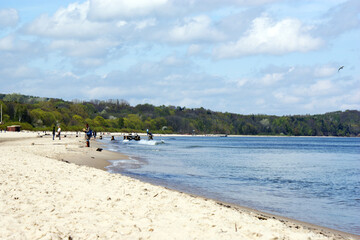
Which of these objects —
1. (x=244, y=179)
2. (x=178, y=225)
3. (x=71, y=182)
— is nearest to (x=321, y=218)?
(x=178, y=225)

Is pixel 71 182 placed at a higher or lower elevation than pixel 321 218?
higher

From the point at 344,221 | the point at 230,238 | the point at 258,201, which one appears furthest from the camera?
the point at 258,201

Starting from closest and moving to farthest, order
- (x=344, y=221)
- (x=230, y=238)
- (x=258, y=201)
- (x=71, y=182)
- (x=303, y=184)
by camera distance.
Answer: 1. (x=230, y=238)
2. (x=344, y=221)
3. (x=71, y=182)
4. (x=258, y=201)
5. (x=303, y=184)

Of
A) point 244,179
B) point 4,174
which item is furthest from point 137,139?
point 4,174

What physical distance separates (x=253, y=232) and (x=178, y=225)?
1743mm

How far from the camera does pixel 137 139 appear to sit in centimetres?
9581

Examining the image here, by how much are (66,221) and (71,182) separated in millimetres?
5644

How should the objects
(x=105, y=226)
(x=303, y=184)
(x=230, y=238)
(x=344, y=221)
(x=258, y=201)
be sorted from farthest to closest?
1. (x=303, y=184)
2. (x=258, y=201)
3. (x=344, y=221)
4. (x=105, y=226)
5. (x=230, y=238)

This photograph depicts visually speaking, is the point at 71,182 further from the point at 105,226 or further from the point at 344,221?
the point at 344,221

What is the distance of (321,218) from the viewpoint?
12.6m

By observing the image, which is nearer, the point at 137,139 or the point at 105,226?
the point at 105,226

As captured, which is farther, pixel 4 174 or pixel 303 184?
pixel 303 184

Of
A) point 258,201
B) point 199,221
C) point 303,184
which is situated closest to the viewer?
point 199,221

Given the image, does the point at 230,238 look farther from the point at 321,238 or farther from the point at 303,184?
the point at 303,184
